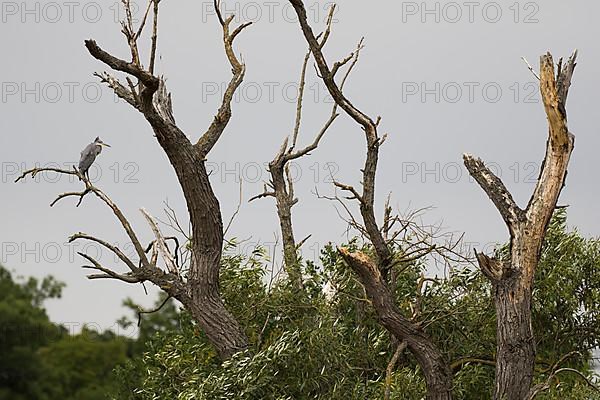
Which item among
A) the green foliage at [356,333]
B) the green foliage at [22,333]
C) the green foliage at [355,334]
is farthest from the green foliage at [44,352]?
the green foliage at [355,334]

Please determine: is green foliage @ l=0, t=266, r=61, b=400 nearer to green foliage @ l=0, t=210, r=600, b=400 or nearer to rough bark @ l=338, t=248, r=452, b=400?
green foliage @ l=0, t=210, r=600, b=400

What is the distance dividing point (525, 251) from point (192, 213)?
105 inches

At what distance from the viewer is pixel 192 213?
9062 millimetres

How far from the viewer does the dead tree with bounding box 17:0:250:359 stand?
348 inches

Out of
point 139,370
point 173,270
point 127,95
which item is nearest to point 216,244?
point 173,270

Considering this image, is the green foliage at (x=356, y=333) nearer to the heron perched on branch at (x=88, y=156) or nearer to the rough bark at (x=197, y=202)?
the rough bark at (x=197, y=202)

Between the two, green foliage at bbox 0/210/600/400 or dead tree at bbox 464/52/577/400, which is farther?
green foliage at bbox 0/210/600/400

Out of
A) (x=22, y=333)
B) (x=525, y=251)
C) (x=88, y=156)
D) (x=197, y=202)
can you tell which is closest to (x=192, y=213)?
(x=197, y=202)

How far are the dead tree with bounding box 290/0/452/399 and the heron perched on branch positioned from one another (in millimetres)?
2124

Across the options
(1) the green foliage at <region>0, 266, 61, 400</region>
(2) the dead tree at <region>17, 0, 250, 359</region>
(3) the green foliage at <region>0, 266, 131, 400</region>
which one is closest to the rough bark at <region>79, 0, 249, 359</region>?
(2) the dead tree at <region>17, 0, 250, 359</region>

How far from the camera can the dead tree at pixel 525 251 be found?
8258mm

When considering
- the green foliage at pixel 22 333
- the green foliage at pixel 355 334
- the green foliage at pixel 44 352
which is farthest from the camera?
the green foliage at pixel 44 352

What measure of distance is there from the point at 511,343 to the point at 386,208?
1.81 metres

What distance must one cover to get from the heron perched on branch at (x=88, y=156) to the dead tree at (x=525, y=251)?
3.47 m
